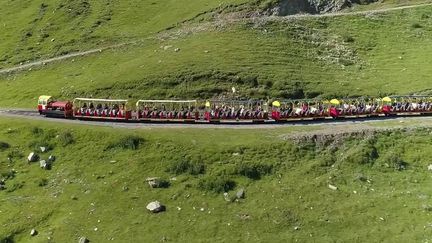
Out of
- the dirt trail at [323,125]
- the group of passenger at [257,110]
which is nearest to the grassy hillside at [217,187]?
the dirt trail at [323,125]

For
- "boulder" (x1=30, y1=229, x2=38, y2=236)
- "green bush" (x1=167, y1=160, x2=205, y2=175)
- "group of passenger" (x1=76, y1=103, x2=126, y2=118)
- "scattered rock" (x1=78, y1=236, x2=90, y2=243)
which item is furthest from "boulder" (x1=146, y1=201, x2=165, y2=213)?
"group of passenger" (x1=76, y1=103, x2=126, y2=118)

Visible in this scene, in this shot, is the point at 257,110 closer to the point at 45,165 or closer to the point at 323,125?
the point at 323,125

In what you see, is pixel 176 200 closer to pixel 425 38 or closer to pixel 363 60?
pixel 363 60

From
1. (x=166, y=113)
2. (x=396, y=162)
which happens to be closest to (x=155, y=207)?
(x=166, y=113)

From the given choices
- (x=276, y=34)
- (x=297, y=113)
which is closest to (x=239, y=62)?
(x=276, y=34)

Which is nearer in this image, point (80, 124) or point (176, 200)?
point (176, 200)
